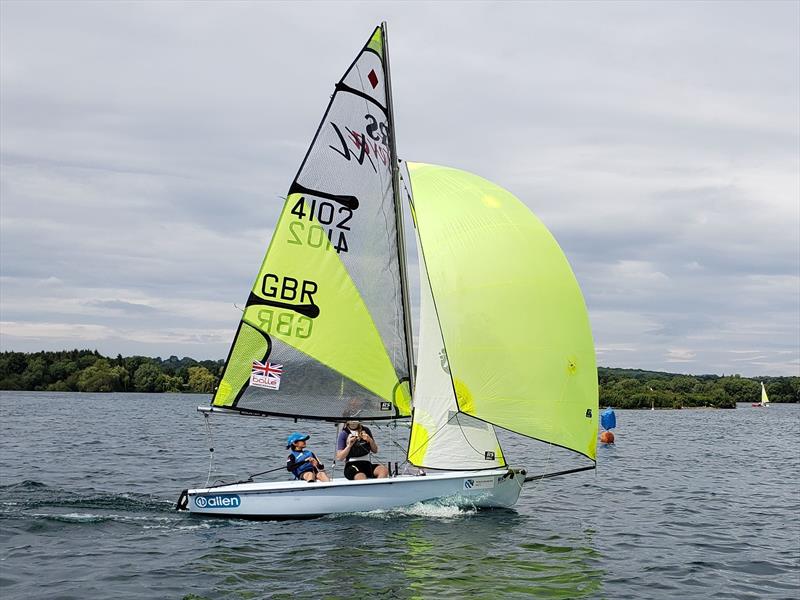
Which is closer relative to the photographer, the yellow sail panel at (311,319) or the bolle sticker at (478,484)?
the bolle sticker at (478,484)

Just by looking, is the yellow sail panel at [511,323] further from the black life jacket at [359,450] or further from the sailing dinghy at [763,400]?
the sailing dinghy at [763,400]

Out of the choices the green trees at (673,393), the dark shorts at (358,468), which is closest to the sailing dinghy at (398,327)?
the dark shorts at (358,468)

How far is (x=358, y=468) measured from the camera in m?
14.2

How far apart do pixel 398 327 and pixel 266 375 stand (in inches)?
101

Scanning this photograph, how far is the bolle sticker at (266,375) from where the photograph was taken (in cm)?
1436

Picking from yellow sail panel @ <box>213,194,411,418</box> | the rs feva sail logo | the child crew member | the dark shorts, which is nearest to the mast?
yellow sail panel @ <box>213,194,411,418</box>

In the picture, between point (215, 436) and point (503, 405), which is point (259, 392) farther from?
point (215, 436)

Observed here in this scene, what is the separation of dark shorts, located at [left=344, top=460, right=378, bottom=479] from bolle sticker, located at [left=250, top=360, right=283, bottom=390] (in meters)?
1.93

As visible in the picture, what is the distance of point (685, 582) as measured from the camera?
36.4 ft

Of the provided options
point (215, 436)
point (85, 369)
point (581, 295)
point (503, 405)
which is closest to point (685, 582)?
point (503, 405)

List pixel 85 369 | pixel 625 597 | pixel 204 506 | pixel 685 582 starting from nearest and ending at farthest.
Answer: pixel 625 597, pixel 685 582, pixel 204 506, pixel 85 369

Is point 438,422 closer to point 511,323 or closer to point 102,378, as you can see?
point 511,323

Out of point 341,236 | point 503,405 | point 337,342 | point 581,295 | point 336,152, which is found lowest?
point 503,405

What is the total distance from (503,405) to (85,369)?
95438 millimetres
